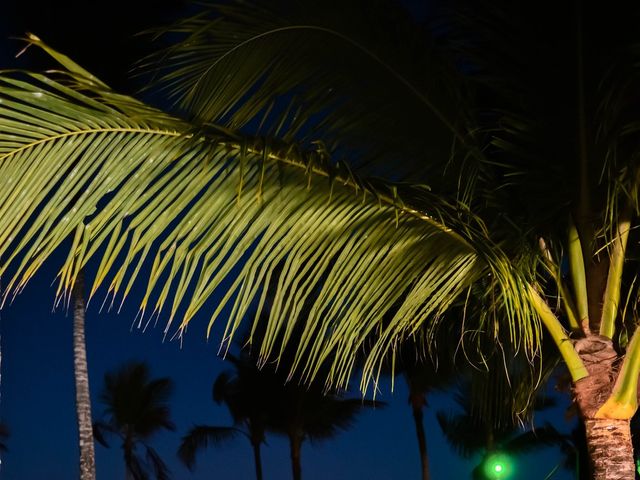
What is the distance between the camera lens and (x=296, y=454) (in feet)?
103

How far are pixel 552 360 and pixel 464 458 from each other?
81.8 ft

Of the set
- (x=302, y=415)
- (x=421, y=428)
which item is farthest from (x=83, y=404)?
(x=302, y=415)

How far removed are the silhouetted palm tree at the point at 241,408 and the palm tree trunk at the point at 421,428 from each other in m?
5.66

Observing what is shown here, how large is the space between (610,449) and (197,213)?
6.82ft

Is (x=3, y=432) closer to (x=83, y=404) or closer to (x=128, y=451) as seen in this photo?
(x=128, y=451)

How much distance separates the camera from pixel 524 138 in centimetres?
437

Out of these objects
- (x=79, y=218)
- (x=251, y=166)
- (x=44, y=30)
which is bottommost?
(x=79, y=218)

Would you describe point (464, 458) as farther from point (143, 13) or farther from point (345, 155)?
point (345, 155)

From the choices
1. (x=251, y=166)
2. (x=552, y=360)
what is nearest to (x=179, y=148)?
(x=251, y=166)

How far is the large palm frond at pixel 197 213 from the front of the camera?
10.0 feet

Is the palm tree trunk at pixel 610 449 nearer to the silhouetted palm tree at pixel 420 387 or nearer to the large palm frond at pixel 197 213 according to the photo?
the large palm frond at pixel 197 213

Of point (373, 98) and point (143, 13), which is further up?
point (143, 13)

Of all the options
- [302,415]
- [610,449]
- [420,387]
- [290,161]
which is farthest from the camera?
[302,415]

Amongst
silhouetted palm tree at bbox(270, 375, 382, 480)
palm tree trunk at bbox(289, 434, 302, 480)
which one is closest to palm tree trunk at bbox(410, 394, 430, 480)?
silhouetted palm tree at bbox(270, 375, 382, 480)
